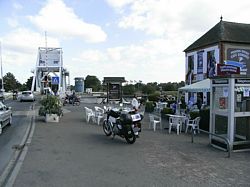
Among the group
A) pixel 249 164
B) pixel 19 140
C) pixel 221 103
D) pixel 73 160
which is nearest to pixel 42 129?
pixel 19 140

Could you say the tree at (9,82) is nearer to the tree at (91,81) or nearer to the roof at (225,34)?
the tree at (91,81)

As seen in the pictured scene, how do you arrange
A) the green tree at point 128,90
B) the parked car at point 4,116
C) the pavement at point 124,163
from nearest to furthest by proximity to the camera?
the pavement at point 124,163 < the parked car at point 4,116 < the green tree at point 128,90

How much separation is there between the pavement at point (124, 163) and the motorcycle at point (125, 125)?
0.30m

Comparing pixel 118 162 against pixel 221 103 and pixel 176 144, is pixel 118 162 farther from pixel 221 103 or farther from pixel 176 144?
pixel 221 103

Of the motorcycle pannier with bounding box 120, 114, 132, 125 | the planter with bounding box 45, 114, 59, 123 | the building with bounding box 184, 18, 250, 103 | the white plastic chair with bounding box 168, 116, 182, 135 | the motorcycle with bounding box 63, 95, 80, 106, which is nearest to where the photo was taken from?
the motorcycle pannier with bounding box 120, 114, 132, 125

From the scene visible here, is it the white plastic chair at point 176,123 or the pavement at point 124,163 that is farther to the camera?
the white plastic chair at point 176,123

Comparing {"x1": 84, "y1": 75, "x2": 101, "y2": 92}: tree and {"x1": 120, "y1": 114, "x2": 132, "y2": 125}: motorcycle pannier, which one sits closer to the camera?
{"x1": 120, "y1": 114, "x2": 132, "y2": 125}: motorcycle pannier

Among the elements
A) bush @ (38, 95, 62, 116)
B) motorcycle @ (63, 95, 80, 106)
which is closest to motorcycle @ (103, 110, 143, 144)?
bush @ (38, 95, 62, 116)

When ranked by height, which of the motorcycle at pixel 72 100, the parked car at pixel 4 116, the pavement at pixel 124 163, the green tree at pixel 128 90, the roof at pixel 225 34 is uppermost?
the roof at pixel 225 34

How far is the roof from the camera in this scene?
29.5 metres

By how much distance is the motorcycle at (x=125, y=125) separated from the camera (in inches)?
420

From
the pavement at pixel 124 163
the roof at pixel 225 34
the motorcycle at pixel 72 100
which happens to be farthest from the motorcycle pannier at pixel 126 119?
the motorcycle at pixel 72 100

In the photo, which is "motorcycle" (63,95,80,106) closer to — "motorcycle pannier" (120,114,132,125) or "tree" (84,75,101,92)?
"motorcycle pannier" (120,114,132,125)

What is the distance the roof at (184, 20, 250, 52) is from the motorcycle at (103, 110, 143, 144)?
19868 millimetres
